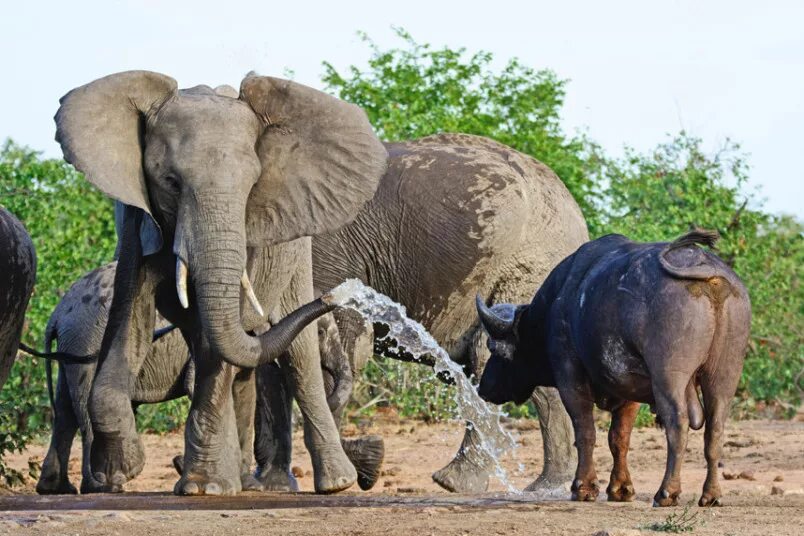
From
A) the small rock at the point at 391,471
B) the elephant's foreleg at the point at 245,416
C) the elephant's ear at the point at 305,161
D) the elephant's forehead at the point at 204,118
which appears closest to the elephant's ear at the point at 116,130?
the elephant's forehead at the point at 204,118

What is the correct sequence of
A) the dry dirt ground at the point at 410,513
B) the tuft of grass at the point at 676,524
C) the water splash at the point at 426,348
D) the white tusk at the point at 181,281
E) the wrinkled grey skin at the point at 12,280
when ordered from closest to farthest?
the tuft of grass at the point at 676,524
the dry dirt ground at the point at 410,513
the white tusk at the point at 181,281
the wrinkled grey skin at the point at 12,280
the water splash at the point at 426,348

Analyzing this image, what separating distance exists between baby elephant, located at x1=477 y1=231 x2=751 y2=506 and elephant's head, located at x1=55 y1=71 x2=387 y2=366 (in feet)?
4.32

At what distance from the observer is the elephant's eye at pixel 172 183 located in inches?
318

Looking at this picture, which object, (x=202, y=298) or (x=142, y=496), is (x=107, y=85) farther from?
(x=142, y=496)

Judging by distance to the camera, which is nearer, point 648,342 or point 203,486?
point 648,342

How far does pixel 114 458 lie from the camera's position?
28.4 ft

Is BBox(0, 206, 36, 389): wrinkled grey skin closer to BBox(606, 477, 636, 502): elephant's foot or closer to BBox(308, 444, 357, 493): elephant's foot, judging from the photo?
BBox(308, 444, 357, 493): elephant's foot

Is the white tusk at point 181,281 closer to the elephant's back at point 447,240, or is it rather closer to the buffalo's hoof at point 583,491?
the buffalo's hoof at point 583,491

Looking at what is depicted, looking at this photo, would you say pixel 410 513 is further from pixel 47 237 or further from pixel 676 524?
pixel 47 237

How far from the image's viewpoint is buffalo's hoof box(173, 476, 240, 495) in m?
8.62

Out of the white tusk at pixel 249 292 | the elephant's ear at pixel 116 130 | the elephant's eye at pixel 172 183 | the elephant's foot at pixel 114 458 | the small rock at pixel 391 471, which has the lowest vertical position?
the small rock at pixel 391 471

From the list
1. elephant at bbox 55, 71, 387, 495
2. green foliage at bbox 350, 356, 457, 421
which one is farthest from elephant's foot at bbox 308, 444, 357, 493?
green foliage at bbox 350, 356, 457, 421

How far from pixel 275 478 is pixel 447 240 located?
6.27 feet

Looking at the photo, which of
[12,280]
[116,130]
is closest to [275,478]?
[12,280]
